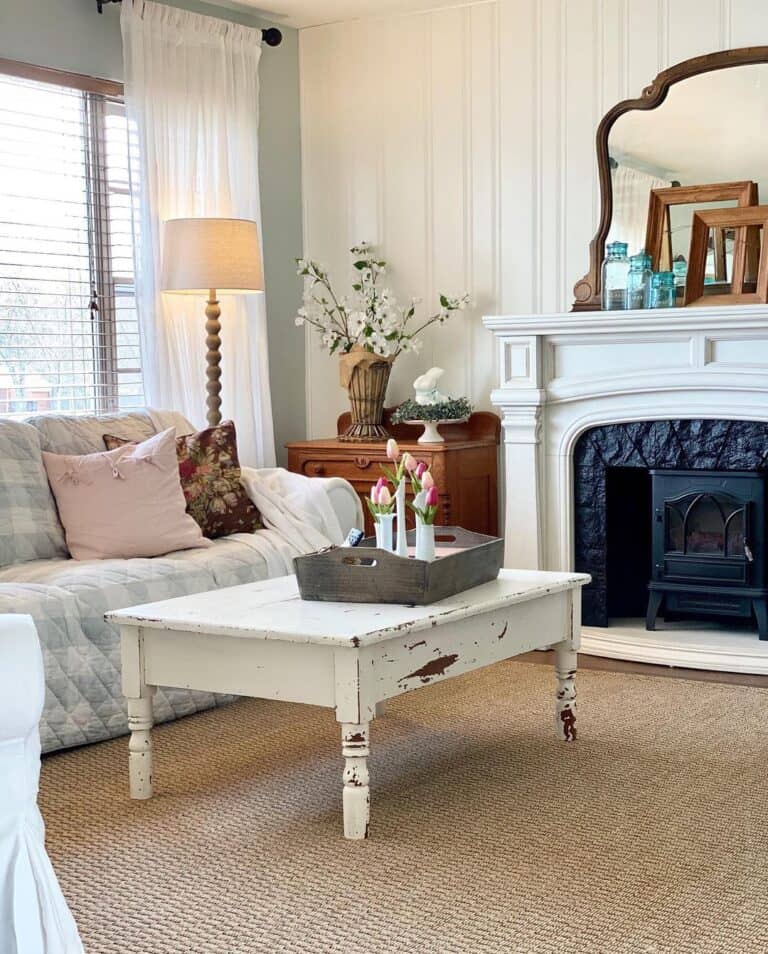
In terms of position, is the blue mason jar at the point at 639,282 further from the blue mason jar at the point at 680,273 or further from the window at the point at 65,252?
the window at the point at 65,252

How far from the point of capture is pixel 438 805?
10.2ft

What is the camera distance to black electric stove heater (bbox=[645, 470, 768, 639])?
15.1ft

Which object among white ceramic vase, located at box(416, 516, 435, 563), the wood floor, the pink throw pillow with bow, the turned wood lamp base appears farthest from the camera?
the turned wood lamp base

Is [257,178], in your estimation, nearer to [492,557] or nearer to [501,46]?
[501,46]

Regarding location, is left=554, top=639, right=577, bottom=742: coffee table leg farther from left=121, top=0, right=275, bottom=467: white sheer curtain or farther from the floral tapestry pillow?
left=121, top=0, right=275, bottom=467: white sheer curtain

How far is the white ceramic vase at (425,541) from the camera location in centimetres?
319

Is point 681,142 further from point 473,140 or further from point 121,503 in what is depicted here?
point 121,503

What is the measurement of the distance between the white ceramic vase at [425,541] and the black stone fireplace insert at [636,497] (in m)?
1.78

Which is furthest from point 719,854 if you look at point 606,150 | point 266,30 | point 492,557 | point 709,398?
point 266,30

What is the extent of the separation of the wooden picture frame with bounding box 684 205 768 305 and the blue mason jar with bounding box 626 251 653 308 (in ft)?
0.46

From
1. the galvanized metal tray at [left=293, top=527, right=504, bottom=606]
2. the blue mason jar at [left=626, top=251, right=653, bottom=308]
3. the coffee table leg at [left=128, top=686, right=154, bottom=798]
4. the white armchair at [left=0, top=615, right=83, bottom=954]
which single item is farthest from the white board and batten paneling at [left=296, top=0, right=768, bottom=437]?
the white armchair at [left=0, top=615, right=83, bottom=954]

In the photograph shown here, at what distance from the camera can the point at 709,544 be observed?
4.72 metres

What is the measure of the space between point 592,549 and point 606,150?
1.51 metres

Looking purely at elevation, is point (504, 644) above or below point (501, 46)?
below
